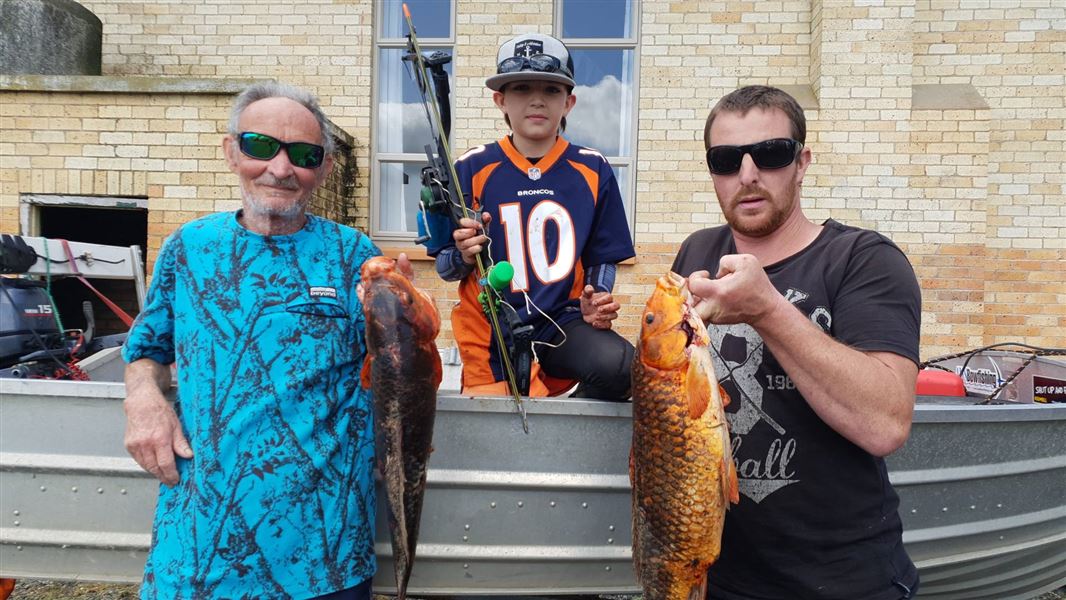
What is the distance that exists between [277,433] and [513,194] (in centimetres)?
150

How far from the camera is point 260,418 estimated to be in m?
2.02

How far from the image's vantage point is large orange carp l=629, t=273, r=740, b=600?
5.65 feet

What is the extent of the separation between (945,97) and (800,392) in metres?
6.45

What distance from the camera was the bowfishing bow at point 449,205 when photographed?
8.30ft

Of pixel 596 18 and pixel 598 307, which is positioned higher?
pixel 596 18

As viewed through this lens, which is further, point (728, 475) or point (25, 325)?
point (25, 325)

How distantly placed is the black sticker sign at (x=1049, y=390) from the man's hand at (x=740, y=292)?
383cm

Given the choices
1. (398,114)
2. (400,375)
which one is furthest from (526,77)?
(398,114)

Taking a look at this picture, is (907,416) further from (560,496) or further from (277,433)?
(277,433)

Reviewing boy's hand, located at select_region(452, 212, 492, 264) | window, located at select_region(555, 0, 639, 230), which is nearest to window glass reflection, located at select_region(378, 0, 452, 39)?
window, located at select_region(555, 0, 639, 230)

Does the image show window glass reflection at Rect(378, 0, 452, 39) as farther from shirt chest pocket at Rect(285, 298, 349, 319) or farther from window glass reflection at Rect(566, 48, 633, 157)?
shirt chest pocket at Rect(285, 298, 349, 319)

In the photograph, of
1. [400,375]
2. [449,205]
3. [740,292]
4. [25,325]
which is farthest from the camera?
[25,325]

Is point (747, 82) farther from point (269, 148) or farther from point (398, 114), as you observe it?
point (269, 148)

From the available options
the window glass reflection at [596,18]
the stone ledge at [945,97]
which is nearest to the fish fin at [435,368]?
the window glass reflection at [596,18]
